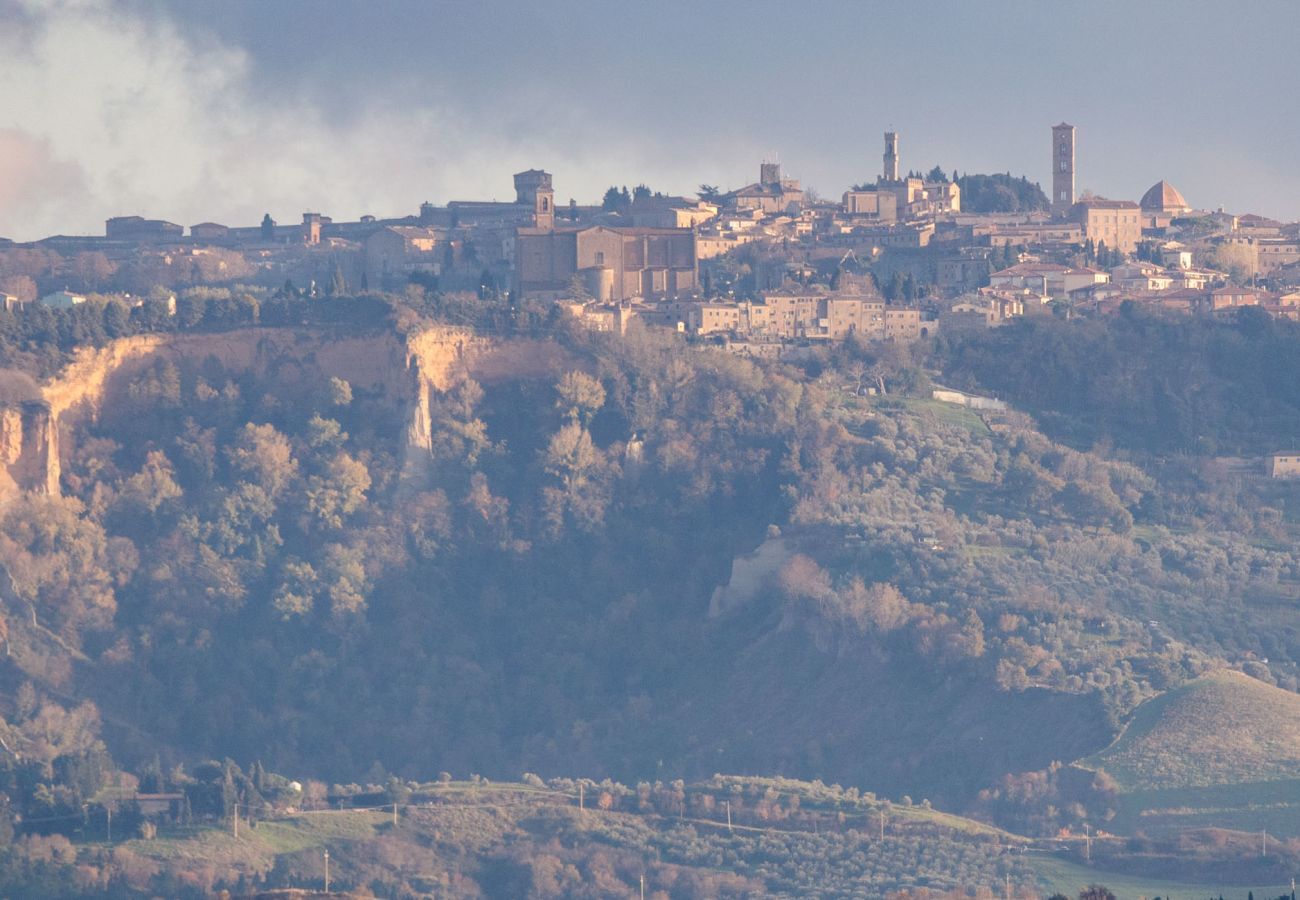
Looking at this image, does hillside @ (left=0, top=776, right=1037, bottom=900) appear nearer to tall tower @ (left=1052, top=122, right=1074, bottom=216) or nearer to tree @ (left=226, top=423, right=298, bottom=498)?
tree @ (left=226, top=423, right=298, bottom=498)

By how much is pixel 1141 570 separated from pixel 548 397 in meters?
14.1

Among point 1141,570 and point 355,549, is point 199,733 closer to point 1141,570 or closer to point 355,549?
point 355,549

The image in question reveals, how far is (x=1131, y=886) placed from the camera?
2844 inches

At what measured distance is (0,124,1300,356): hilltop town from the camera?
101 metres

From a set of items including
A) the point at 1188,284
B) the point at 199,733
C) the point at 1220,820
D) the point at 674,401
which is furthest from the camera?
the point at 1188,284

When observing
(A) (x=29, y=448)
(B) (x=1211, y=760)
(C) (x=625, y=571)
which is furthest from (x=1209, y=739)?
(A) (x=29, y=448)

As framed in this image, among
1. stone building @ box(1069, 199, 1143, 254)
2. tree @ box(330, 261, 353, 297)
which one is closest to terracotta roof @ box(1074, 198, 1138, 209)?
stone building @ box(1069, 199, 1143, 254)

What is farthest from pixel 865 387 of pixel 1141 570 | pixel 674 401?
pixel 1141 570

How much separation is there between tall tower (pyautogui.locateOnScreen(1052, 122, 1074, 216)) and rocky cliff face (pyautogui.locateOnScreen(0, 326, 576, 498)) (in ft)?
76.7

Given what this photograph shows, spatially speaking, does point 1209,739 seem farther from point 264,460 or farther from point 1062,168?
point 1062,168

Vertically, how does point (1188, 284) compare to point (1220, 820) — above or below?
above

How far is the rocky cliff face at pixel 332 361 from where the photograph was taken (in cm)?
9431

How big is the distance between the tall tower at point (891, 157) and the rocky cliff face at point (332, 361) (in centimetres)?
2364

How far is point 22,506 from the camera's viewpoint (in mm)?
90562
